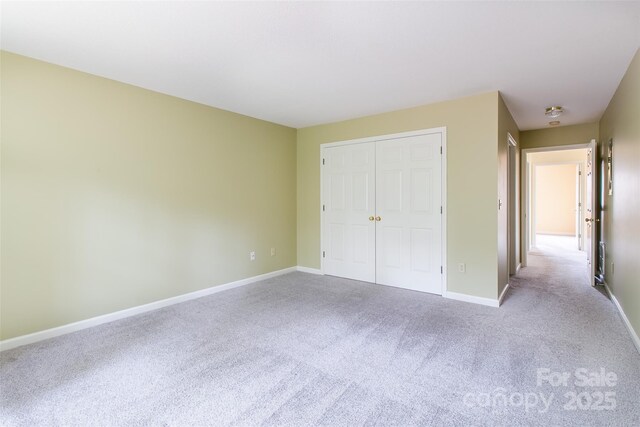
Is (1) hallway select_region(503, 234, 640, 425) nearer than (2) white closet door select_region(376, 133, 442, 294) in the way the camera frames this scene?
Yes

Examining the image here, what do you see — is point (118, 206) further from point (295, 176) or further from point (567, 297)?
point (567, 297)

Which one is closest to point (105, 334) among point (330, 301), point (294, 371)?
point (294, 371)

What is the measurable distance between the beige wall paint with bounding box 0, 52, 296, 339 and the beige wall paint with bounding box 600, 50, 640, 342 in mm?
4008

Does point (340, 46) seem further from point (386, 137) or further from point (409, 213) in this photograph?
point (409, 213)

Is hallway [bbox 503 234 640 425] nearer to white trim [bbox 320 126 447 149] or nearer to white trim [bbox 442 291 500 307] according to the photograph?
white trim [bbox 442 291 500 307]

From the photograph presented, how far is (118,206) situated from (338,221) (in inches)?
112

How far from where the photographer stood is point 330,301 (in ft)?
11.6

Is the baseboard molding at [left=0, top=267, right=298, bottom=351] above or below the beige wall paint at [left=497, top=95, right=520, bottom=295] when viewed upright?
below

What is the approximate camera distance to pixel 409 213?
395 cm

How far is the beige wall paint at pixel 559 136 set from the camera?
4660mm

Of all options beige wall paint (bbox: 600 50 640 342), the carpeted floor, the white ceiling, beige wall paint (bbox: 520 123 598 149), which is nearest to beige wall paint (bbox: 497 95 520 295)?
the white ceiling

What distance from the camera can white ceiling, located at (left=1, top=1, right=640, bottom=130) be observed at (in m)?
1.92

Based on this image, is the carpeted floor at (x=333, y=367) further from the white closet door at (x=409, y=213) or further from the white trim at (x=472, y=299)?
the white closet door at (x=409, y=213)

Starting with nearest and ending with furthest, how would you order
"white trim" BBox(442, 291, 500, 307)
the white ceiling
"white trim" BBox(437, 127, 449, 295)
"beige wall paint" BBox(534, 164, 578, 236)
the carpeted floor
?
the carpeted floor → the white ceiling → "white trim" BBox(442, 291, 500, 307) → "white trim" BBox(437, 127, 449, 295) → "beige wall paint" BBox(534, 164, 578, 236)
